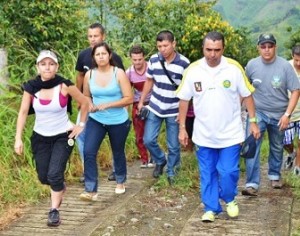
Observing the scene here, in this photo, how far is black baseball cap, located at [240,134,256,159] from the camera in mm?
5523

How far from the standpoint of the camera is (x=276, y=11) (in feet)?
233

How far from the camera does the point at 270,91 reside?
6.08m

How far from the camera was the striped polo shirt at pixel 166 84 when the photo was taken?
6.34m

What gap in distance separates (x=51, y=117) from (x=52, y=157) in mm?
358

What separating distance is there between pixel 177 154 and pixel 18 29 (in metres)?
3.76

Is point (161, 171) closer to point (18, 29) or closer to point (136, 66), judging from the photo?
point (136, 66)

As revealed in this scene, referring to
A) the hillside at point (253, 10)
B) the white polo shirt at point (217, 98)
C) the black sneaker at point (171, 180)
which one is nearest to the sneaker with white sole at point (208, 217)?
the white polo shirt at point (217, 98)

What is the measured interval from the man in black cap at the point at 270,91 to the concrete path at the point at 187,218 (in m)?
0.36

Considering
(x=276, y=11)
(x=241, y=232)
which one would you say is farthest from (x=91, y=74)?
(x=276, y=11)

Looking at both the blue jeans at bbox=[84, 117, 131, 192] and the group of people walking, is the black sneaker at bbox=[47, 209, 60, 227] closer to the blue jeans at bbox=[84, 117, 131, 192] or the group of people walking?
Answer: the group of people walking

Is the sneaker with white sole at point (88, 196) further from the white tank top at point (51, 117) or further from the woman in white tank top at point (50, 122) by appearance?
the white tank top at point (51, 117)

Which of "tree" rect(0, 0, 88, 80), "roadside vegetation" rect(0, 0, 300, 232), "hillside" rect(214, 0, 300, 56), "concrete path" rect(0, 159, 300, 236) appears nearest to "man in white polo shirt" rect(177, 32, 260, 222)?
"concrete path" rect(0, 159, 300, 236)

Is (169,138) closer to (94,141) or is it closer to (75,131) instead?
(94,141)

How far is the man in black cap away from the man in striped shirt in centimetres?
80
